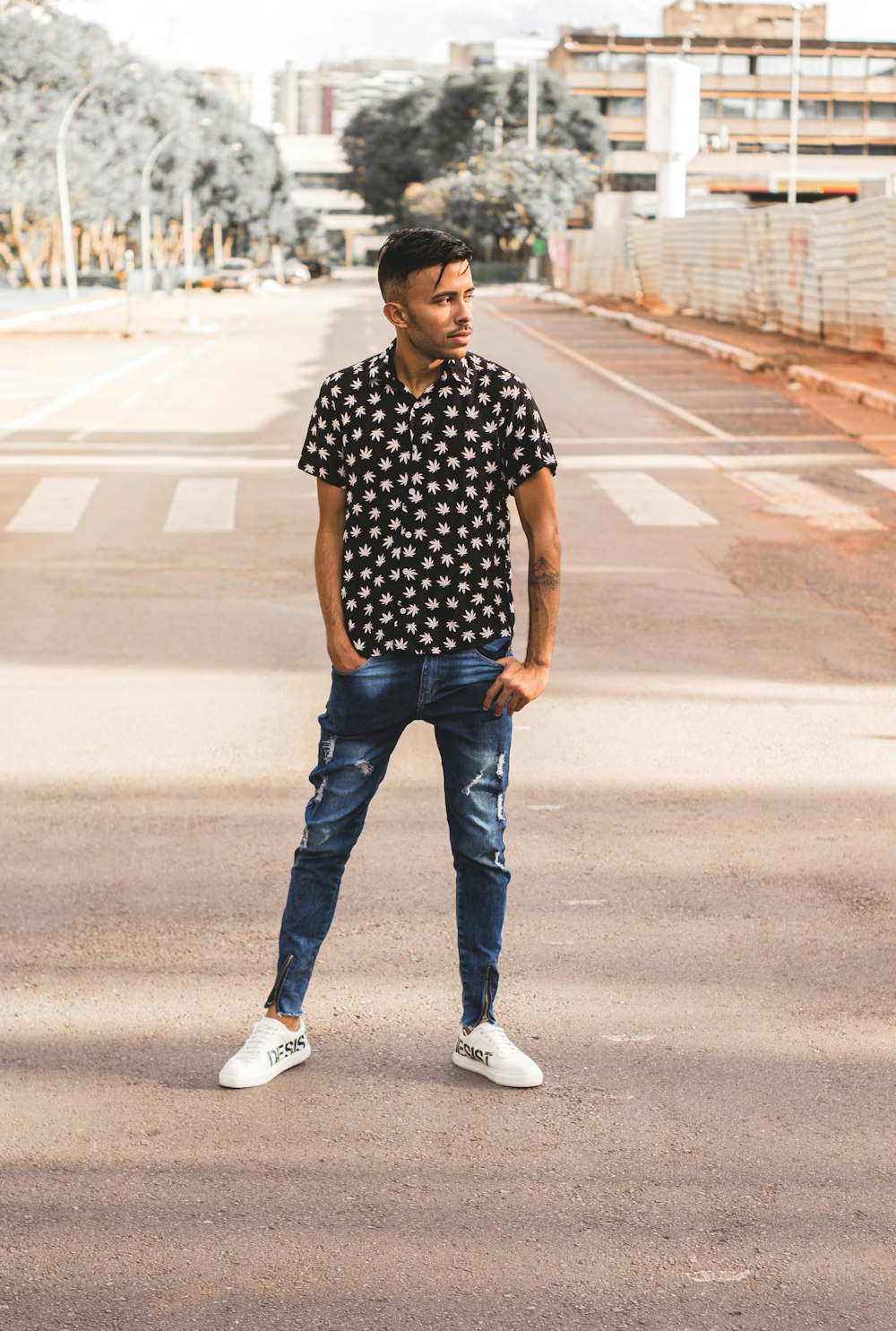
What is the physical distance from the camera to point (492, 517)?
3955mm

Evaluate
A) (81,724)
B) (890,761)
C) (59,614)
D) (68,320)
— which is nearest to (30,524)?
(59,614)

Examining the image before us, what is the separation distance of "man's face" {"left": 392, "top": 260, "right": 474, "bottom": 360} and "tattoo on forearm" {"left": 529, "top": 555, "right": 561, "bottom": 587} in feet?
1.65

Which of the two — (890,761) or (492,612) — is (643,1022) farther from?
(890,761)

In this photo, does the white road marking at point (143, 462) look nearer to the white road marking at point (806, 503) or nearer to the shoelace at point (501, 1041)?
the white road marking at point (806, 503)

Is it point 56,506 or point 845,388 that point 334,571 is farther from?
point 845,388

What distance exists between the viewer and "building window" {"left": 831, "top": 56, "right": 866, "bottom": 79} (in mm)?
132000

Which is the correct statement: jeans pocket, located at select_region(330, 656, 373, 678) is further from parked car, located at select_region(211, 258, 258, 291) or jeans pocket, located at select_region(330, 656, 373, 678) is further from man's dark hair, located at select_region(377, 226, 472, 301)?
parked car, located at select_region(211, 258, 258, 291)

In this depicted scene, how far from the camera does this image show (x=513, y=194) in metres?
93.6

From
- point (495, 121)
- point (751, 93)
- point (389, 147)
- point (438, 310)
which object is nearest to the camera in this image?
point (438, 310)

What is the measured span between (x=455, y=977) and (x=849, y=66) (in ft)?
452

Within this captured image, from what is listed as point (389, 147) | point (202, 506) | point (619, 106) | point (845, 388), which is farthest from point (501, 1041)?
point (389, 147)

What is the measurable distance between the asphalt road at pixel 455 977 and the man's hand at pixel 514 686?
884 mm

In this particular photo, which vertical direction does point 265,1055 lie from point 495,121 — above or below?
below

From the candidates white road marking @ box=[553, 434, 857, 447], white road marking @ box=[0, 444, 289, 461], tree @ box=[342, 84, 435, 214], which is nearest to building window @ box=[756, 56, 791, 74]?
tree @ box=[342, 84, 435, 214]
